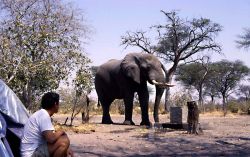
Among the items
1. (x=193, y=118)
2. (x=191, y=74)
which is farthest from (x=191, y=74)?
(x=193, y=118)

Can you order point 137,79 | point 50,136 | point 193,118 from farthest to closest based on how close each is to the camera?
point 137,79 → point 193,118 → point 50,136

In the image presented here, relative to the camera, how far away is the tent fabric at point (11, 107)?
584cm

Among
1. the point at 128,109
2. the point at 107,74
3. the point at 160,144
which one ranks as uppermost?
the point at 107,74

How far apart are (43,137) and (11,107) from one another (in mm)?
557

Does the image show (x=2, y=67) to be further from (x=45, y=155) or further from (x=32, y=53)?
(x=45, y=155)

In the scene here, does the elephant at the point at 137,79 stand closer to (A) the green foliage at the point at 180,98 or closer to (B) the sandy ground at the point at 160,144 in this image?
(B) the sandy ground at the point at 160,144

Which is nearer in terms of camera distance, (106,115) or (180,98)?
(106,115)

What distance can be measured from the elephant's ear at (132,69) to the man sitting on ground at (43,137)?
39.9 feet

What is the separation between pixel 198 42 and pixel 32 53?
2363cm

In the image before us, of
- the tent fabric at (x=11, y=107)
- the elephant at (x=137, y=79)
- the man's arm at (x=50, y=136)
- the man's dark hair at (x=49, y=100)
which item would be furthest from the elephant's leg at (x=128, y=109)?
the man's arm at (x=50, y=136)

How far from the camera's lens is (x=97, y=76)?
20750 mm

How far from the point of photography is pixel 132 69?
59.5 feet

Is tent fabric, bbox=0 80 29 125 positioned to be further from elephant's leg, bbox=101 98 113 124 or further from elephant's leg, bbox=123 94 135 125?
elephant's leg, bbox=101 98 113 124

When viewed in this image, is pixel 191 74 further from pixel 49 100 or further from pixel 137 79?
pixel 49 100
